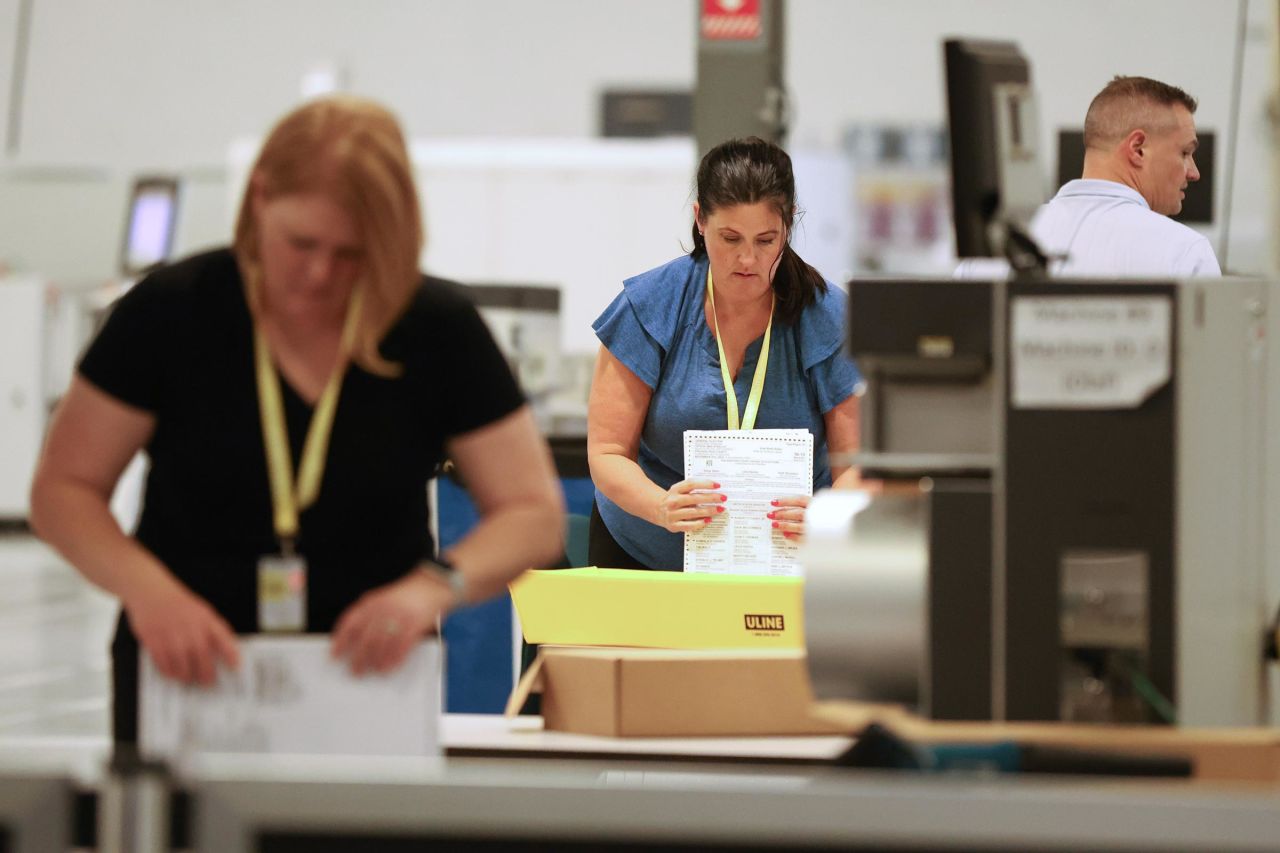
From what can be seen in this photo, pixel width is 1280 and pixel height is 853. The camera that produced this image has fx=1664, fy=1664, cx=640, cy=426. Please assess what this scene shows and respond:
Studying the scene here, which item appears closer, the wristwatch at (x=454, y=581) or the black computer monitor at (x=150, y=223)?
the wristwatch at (x=454, y=581)

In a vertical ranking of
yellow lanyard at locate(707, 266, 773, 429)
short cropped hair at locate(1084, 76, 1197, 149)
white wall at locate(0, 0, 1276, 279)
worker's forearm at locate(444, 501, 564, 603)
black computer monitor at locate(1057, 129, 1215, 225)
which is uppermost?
white wall at locate(0, 0, 1276, 279)

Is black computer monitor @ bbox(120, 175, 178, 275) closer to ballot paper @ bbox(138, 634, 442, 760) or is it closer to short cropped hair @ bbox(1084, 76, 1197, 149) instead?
short cropped hair @ bbox(1084, 76, 1197, 149)

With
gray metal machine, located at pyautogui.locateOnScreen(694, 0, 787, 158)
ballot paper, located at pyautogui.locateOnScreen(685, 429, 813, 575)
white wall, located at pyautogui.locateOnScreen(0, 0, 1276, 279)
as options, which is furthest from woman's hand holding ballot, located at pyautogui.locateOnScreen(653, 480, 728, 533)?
white wall, located at pyautogui.locateOnScreen(0, 0, 1276, 279)

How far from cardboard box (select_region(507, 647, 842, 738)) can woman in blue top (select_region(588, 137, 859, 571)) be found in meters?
0.62

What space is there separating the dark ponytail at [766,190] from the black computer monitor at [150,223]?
7.54 m

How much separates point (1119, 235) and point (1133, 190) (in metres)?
0.12

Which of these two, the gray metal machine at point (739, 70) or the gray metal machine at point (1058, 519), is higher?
the gray metal machine at point (739, 70)

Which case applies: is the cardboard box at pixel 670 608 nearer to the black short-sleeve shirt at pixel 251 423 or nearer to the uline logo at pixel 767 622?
the uline logo at pixel 767 622

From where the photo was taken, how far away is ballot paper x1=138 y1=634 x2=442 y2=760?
162 centimetres

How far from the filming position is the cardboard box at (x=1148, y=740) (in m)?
1.65

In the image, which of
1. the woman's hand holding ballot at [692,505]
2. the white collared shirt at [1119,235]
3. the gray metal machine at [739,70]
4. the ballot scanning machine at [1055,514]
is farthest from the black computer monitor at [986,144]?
the gray metal machine at [739,70]

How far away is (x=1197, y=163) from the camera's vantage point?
9.00 feet

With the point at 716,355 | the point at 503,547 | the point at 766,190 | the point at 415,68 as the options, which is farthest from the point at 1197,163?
the point at 415,68

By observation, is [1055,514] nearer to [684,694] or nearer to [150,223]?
[684,694]
